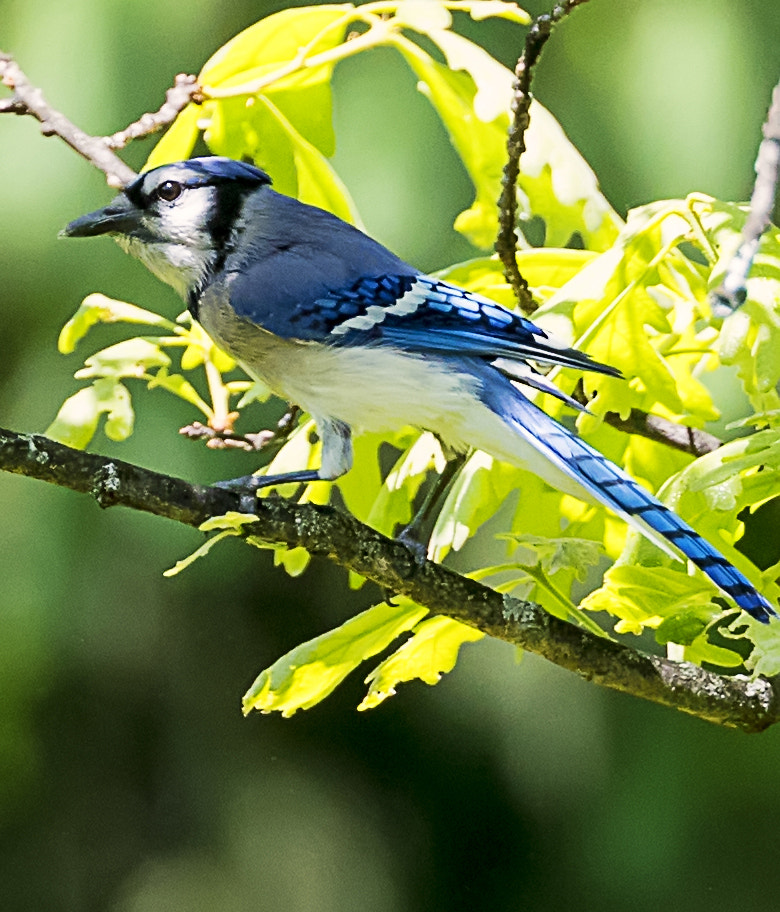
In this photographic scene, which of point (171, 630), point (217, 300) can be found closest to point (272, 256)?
point (217, 300)

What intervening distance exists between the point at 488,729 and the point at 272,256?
73 centimetres

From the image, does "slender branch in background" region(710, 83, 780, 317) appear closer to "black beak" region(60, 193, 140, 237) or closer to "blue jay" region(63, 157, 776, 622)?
"blue jay" region(63, 157, 776, 622)

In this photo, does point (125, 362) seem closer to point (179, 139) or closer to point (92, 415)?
point (92, 415)

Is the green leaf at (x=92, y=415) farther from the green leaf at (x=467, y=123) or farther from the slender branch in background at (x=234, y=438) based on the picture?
the green leaf at (x=467, y=123)

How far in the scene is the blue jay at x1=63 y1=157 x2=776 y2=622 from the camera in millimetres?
914

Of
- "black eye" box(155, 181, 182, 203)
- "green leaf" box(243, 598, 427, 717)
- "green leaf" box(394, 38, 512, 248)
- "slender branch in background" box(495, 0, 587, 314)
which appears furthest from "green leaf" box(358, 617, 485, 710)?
"black eye" box(155, 181, 182, 203)

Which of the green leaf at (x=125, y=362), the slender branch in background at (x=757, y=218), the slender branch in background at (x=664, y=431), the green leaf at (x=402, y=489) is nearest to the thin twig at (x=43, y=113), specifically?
the green leaf at (x=125, y=362)

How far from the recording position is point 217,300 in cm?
107

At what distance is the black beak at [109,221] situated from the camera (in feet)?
3.48

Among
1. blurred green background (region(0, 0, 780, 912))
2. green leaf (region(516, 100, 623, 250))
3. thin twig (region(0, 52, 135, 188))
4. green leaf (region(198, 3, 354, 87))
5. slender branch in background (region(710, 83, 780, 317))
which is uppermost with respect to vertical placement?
slender branch in background (region(710, 83, 780, 317))

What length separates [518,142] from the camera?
32.8 inches

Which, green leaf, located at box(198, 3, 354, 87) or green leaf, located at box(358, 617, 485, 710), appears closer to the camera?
green leaf, located at box(358, 617, 485, 710)

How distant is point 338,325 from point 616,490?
305 millimetres

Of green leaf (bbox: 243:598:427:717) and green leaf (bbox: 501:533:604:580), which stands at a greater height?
green leaf (bbox: 501:533:604:580)
